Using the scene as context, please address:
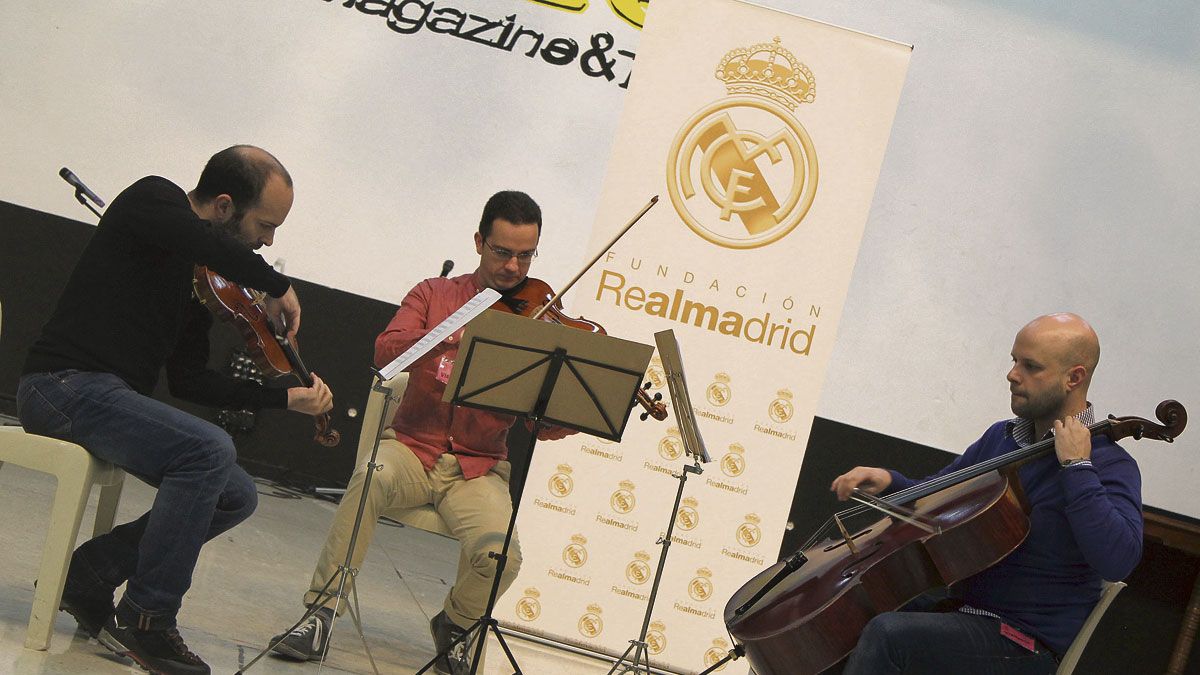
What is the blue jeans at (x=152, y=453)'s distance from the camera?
2.68 metres

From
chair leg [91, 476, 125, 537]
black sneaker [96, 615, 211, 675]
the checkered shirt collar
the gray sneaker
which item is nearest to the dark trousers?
the checkered shirt collar

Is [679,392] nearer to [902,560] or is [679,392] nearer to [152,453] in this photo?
[902,560]

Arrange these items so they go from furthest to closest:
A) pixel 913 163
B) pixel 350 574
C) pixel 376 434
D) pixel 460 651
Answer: pixel 913 163, pixel 460 651, pixel 376 434, pixel 350 574

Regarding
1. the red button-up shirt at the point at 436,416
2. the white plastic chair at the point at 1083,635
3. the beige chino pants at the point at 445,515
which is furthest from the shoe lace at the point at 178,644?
the white plastic chair at the point at 1083,635

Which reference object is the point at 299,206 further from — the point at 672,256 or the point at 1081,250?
the point at 1081,250

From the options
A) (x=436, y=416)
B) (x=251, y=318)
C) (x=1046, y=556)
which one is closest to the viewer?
(x=1046, y=556)

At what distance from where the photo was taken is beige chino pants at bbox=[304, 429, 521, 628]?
3227 mm

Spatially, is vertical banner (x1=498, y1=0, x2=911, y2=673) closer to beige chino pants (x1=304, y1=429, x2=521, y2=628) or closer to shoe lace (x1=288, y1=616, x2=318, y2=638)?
beige chino pants (x1=304, y1=429, x2=521, y2=628)

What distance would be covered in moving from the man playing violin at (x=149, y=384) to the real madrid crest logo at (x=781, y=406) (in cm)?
160

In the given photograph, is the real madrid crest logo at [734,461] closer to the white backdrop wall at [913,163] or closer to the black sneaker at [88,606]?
the black sneaker at [88,606]

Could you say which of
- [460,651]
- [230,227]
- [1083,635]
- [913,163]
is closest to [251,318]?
[230,227]

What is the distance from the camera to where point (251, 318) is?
2.96 m

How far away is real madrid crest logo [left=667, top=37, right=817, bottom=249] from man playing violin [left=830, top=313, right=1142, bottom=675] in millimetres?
1285

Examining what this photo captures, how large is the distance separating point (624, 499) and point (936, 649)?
1.53 m
